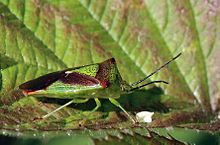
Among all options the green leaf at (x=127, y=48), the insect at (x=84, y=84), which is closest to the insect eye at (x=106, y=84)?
the insect at (x=84, y=84)

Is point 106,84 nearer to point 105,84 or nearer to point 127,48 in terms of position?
point 105,84

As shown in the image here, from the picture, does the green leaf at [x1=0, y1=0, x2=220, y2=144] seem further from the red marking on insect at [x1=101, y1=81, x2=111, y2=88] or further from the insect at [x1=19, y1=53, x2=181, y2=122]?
the red marking on insect at [x1=101, y1=81, x2=111, y2=88]

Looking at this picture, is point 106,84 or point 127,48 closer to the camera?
point 106,84

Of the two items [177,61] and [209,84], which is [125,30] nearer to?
[177,61]

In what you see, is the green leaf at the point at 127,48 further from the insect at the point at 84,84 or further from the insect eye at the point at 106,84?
the insect eye at the point at 106,84

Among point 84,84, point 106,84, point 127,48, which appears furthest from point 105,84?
point 127,48

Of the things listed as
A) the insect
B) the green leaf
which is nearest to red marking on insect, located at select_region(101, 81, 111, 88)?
the insect
